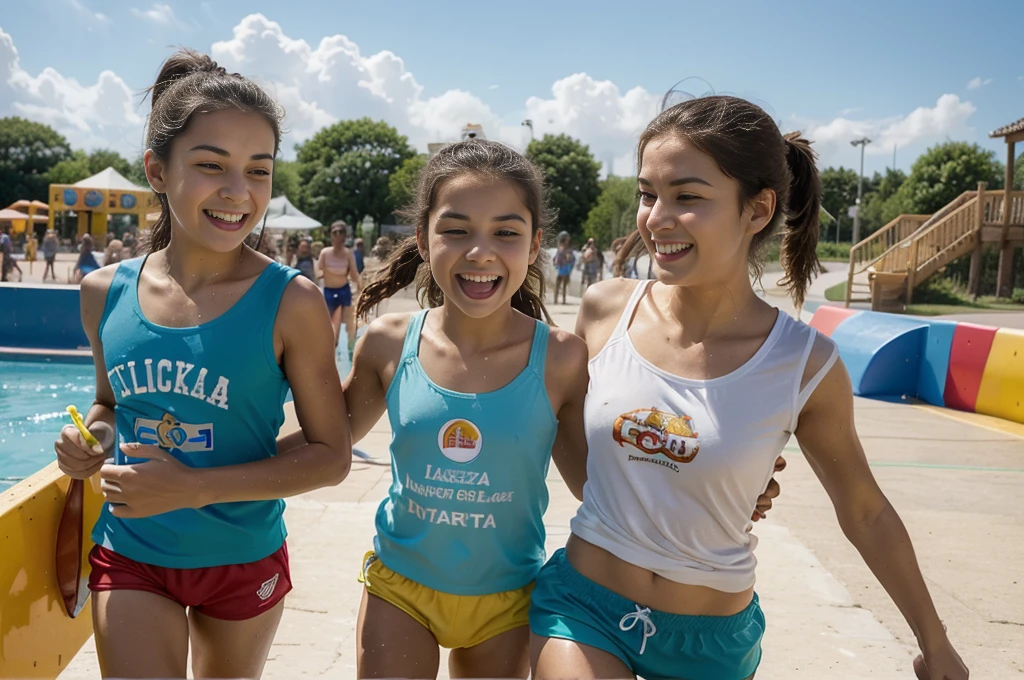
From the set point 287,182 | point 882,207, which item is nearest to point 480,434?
point 882,207

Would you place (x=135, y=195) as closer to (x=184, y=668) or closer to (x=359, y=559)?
(x=359, y=559)

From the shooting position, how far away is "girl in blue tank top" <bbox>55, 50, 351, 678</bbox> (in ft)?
6.80

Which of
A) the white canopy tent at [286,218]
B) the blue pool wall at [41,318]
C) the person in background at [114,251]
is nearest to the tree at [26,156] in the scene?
the white canopy tent at [286,218]

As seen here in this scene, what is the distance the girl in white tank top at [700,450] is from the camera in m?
1.99

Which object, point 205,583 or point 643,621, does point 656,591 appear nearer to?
point 643,621

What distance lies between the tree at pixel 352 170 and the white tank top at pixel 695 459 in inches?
2487

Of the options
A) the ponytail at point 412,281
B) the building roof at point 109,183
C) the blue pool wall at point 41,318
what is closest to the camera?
the ponytail at point 412,281

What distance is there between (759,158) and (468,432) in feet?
3.28

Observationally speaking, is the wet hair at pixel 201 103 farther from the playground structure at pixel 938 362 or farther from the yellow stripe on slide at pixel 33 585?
the playground structure at pixel 938 362

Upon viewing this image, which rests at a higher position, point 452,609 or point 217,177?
point 217,177

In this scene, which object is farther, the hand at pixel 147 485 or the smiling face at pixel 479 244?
the smiling face at pixel 479 244

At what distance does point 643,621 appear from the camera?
78.5 inches

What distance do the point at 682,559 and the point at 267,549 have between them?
1.05 meters

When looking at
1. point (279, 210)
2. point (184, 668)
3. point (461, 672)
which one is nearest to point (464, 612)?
point (461, 672)
